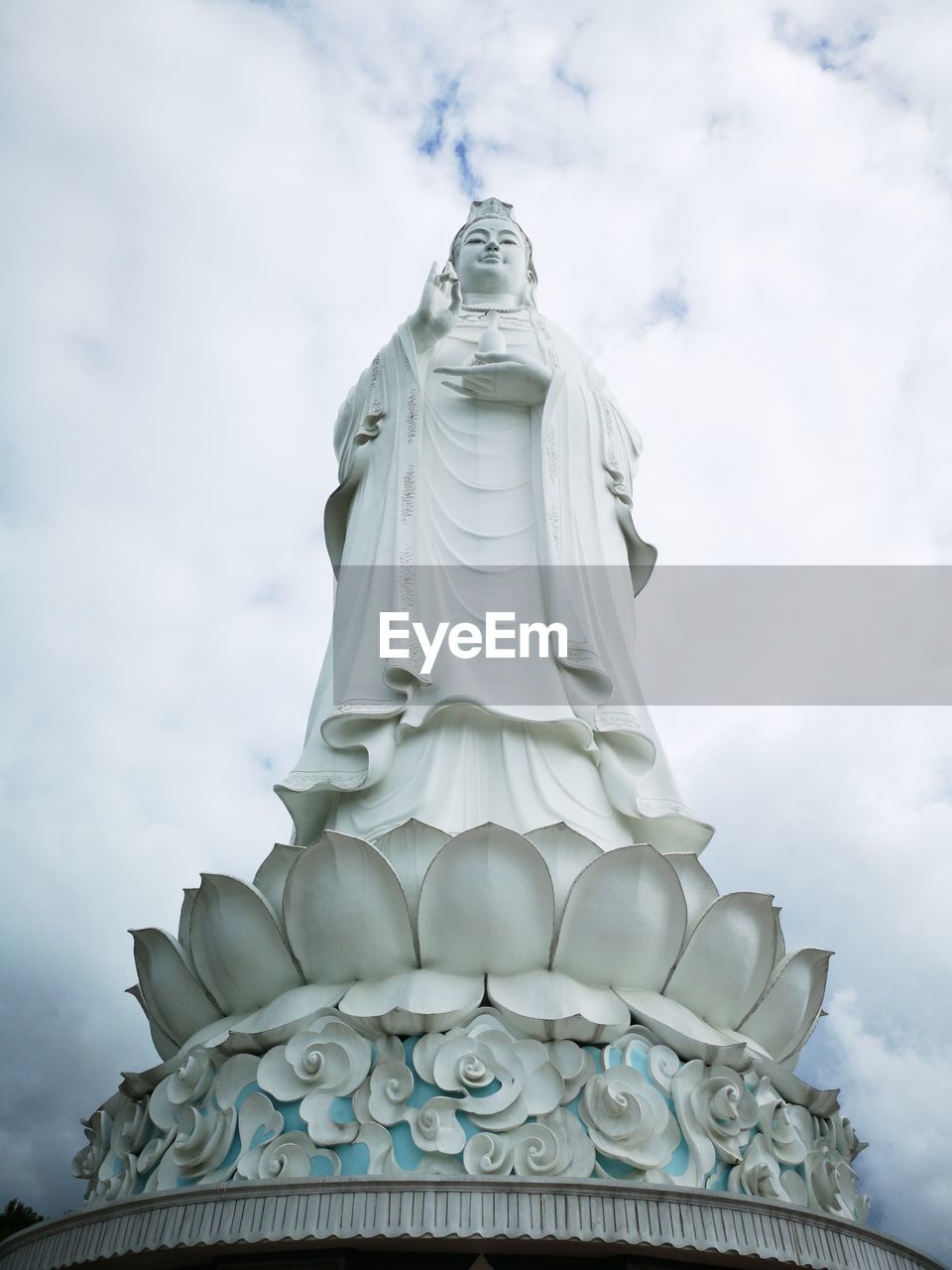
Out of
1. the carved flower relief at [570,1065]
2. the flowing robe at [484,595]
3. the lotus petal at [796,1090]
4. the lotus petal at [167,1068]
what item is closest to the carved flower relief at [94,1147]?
the lotus petal at [167,1068]

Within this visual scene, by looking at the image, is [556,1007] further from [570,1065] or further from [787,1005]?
[787,1005]

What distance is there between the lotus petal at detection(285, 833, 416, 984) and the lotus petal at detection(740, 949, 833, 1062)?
127 centimetres

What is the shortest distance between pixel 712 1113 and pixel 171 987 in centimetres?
192

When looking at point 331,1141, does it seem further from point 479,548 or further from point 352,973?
point 479,548

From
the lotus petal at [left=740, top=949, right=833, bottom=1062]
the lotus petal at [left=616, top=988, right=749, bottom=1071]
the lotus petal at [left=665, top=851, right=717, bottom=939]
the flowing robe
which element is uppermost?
the flowing robe

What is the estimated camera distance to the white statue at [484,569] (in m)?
4.64

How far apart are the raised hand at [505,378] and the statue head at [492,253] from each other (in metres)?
0.97

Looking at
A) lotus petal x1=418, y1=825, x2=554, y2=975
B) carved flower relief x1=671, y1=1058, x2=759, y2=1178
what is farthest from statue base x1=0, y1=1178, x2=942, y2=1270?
lotus petal x1=418, y1=825, x2=554, y2=975

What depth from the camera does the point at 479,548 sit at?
5.42m

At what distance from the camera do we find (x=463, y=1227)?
2893 mm

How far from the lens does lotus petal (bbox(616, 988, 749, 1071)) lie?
3.72m

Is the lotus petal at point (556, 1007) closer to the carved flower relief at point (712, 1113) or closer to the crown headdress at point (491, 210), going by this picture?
the carved flower relief at point (712, 1113)

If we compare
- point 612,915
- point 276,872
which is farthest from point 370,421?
point 612,915

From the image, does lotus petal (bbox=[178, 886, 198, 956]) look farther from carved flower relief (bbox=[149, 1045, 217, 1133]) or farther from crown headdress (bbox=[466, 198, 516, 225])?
crown headdress (bbox=[466, 198, 516, 225])
